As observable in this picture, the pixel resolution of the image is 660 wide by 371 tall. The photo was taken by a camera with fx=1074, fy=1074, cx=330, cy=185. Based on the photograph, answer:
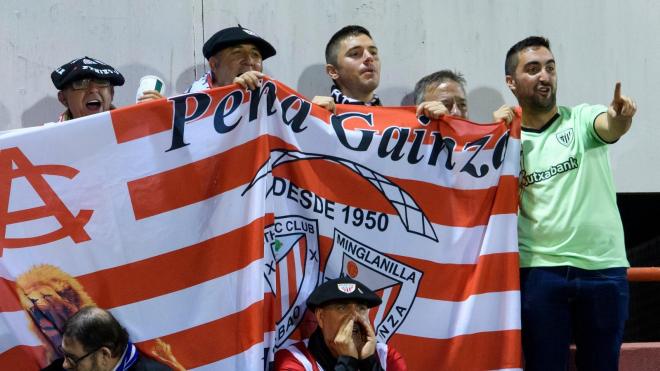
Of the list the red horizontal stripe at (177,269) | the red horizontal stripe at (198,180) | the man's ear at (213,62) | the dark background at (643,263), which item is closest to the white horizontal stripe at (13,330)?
the red horizontal stripe at (177,269)

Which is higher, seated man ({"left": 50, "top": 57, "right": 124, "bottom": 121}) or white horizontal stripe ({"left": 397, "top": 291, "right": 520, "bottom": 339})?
seated man ({"left": 50, "top": 57, "right": 124, "bottom": 121})

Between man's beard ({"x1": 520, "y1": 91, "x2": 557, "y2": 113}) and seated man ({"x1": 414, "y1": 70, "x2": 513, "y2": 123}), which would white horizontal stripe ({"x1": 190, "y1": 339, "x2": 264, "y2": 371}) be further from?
man's beard ({"x1": 520, "y1": 91, "x2": 557, "y2": 113})

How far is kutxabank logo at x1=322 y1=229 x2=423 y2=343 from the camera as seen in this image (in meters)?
5.47

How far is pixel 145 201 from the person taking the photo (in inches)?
202

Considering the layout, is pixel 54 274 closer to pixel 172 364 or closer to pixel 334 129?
pixel 172 364

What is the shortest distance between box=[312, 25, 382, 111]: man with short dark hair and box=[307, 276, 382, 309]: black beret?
1.26m

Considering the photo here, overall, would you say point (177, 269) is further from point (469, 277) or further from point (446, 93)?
point (446, 93)

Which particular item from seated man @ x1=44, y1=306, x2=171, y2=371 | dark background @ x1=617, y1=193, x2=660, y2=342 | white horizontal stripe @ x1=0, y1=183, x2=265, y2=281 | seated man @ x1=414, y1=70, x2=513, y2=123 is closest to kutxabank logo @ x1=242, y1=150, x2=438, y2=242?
white horizontal stripe @ x1=0, y1=183, x2=265, y2=281

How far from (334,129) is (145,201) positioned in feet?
3.43

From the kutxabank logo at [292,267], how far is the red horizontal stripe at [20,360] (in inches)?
45.1

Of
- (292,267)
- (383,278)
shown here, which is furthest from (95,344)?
(383,278)

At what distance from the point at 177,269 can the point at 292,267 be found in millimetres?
584

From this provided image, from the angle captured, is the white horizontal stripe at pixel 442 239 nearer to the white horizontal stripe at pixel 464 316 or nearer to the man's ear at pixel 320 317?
the white horizontal stripe at pixel 464 316

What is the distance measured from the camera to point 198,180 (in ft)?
17.1
